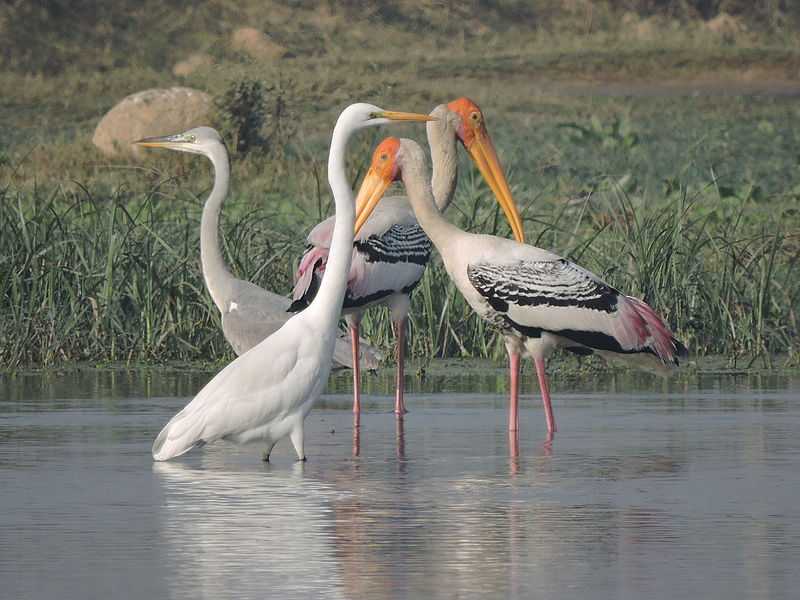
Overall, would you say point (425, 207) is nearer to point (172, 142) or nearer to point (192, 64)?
point (172, 142)

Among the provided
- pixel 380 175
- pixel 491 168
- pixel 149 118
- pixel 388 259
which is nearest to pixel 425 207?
pixel 380 175

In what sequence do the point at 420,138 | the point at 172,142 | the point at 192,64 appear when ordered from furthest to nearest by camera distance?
the point at 192,64, the point at 420,138, the point at 172,142

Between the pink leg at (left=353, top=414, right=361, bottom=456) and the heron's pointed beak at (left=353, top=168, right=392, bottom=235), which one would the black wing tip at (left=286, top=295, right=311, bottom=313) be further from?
the pink leg at (left=353, top=414, right=361, bottom=456)

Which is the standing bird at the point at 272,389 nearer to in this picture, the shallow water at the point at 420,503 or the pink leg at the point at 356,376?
the shallow water at the point at 420,503

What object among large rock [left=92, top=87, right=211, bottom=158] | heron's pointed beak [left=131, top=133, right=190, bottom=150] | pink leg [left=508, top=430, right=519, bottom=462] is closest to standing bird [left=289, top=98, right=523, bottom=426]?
pink leg [left=508, top=430, right=519, bottom=462]

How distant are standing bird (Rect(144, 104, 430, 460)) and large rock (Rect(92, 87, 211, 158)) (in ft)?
69.6

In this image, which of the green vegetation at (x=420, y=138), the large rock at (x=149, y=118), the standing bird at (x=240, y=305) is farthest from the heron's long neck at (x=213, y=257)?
the large rock at (x=149, y=118)

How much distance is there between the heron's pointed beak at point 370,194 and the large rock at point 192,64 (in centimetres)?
3298

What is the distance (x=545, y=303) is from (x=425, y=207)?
2.89ft

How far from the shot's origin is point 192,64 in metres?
47.1

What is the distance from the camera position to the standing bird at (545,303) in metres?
11.0

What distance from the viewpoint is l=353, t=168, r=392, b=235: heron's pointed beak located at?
1196 cm

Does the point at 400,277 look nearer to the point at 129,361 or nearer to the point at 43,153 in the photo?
the point at 129,361

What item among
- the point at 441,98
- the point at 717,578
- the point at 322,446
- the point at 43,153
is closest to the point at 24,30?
the point at 441,98
